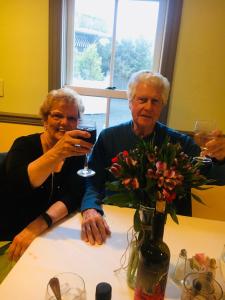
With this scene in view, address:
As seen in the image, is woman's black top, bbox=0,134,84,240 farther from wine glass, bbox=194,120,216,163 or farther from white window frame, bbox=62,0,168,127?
white window frame, bbox=62,0,168,127

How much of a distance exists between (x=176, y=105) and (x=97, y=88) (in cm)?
69

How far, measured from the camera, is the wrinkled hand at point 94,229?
3.48 ft

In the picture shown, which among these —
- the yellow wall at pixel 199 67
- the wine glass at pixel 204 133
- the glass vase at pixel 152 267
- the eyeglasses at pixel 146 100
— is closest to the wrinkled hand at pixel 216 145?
the wine glass at pixel 204 133

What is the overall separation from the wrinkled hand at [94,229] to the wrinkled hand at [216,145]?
565 mm

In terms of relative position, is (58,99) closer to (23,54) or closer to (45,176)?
(45,176)

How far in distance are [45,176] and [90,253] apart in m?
0.39

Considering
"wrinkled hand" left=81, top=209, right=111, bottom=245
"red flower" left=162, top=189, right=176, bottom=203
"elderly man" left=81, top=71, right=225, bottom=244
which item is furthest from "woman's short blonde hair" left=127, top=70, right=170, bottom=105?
"red flower" left=162, top=189, right=176, bottom=203

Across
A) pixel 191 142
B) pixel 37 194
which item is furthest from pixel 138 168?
pixel 191 142

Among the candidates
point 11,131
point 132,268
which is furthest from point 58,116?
point 11,131

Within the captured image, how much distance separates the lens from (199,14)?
6.96ft

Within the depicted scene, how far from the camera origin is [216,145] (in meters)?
1.28

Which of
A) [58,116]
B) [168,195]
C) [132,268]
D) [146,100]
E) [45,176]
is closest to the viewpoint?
[168,195]

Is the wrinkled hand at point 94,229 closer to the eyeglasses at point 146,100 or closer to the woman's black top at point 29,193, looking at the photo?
the woman's black top at point 29,193

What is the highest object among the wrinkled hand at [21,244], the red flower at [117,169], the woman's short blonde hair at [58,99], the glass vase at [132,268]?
the woman's short blonde hair at [58,99]
